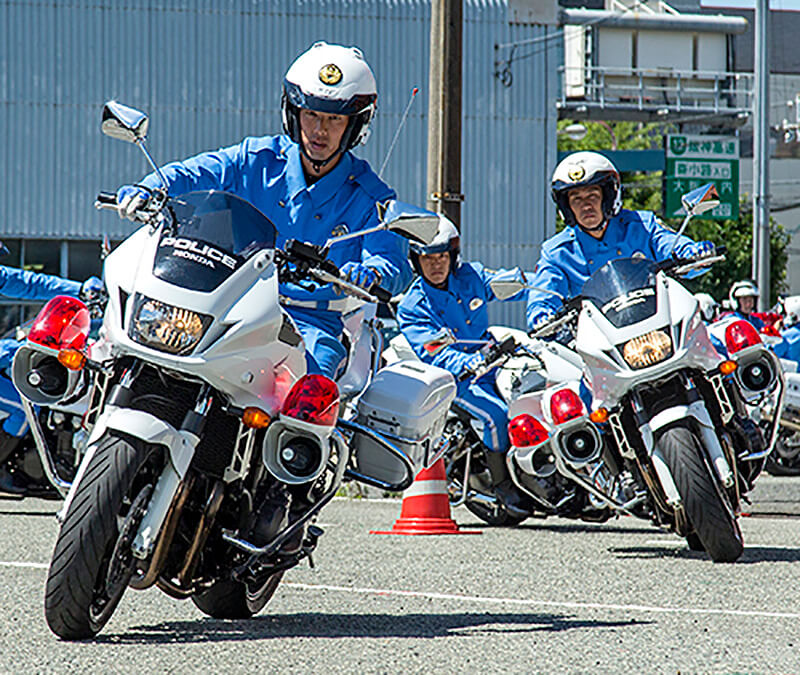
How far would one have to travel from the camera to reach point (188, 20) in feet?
103

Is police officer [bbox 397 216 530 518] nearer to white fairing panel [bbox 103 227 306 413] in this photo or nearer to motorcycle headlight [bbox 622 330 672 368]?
motorcycle headlight [bbox 622 330 672 368]

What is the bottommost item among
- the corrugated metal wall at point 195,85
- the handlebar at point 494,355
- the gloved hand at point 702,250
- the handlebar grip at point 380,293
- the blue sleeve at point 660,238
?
the handlebar at point 494,355

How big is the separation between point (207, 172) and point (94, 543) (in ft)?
6.18

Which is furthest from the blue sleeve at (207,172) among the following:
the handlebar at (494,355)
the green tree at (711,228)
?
the green tree at (711,228)

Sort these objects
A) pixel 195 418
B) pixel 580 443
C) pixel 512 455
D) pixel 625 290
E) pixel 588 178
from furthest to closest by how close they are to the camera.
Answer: pixel 512 455 → pixel 588 178 → pixel 580 443 → pixel 625 290 → pixel 195 418

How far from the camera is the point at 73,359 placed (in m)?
4.85

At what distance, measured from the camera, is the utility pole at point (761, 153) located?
22438 mm

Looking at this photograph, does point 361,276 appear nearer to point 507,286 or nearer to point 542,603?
→ point 542,603

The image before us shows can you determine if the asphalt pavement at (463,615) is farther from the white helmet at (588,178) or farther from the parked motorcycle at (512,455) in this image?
the white helmet at (588,178)

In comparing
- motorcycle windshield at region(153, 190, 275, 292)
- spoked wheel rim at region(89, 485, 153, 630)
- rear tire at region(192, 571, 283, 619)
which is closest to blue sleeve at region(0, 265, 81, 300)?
rear tire at region(192, 571, 283, 619)

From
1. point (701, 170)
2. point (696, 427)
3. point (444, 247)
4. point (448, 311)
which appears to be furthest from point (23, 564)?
point (701, 170)

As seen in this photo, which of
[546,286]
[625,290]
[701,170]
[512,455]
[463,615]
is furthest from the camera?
[701,170]

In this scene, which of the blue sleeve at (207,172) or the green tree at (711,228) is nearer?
the blue sleeve at (207,172)

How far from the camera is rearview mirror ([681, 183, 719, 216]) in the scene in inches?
289
